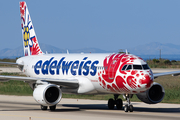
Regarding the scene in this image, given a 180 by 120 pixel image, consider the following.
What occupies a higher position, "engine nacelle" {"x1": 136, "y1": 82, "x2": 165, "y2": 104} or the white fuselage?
the white fuselage

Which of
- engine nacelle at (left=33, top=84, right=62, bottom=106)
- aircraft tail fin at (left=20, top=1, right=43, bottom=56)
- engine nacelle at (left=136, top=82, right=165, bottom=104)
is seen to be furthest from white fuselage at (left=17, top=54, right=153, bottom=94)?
aircraft tail fin at (left=20, top=1, right=43, bottom=56)

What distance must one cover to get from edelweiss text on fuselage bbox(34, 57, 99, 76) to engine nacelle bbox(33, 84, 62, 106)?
2.78 metres

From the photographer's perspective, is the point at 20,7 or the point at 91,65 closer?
the point at 91,65

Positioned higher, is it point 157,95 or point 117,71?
point 117,71

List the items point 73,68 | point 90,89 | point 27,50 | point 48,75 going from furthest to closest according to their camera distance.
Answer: point 27,50
point 48,75
point 73,68
point 90,89

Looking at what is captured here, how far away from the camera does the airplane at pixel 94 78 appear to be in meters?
25.6

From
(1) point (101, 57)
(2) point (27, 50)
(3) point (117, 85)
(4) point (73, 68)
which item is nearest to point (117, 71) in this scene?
(3) point (117, 85)

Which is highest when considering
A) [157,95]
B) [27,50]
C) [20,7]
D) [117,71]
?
[20,7]

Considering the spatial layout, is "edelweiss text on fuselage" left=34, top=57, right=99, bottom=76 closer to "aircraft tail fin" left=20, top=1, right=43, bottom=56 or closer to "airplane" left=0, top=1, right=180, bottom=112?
"airplane" left=0, top=1, right=180, bottom=112

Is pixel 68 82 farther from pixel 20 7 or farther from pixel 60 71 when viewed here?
pixel 20 7

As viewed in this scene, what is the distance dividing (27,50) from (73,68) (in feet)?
34.1

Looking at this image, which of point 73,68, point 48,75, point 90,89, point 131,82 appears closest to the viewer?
point 131,82

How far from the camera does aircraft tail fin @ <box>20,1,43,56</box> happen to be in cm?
3862

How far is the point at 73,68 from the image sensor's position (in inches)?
1205
